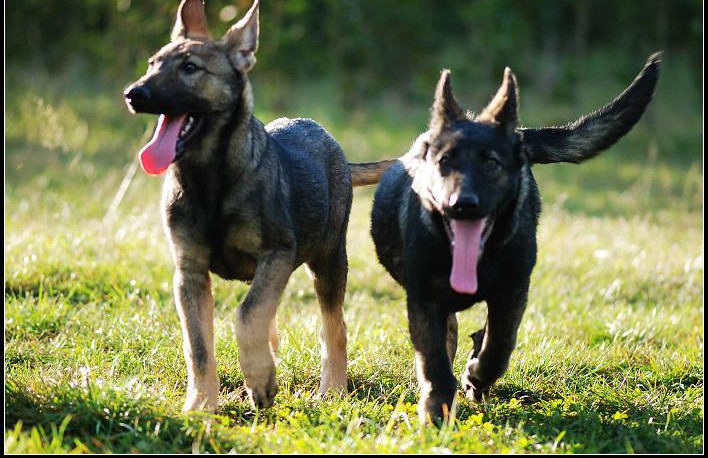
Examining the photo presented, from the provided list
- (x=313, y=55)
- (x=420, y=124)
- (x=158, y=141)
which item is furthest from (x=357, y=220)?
(x=313, y=55)

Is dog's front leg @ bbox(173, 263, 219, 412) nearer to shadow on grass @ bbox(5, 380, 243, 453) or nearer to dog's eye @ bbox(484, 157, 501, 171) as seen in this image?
shadow on grass @ bbox(5, 380, 243, 453)

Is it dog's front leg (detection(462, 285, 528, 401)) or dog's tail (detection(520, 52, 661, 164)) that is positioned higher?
dog's tail (detection(520, 52, 661, 164))

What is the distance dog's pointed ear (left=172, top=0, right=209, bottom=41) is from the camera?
543cm

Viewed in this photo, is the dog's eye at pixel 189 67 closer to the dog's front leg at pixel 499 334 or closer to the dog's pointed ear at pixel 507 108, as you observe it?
the dog's pointed ear at pixel 507 108

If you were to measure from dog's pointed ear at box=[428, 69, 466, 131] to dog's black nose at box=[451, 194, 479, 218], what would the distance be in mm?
640

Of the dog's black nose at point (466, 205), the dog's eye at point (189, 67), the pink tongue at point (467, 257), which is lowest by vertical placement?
the pink tongue at point (467, 257)

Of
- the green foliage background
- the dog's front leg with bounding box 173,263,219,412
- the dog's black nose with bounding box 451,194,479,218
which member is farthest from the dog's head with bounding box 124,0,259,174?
the dog's black nose with bounding box 451,194,479,218

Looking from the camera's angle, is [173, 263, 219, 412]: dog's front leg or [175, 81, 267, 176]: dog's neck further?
[175, 81, 267, 176]: dog's neck

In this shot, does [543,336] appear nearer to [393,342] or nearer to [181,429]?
[393,342]

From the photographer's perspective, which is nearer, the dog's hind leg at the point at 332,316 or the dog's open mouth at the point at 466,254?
the dog's open mouth at the point at 466,254

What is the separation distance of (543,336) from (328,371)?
1.74m

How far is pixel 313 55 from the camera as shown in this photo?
23.6 meters

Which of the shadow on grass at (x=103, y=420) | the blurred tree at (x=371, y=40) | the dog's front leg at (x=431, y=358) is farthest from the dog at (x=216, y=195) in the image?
the blurred tree at (x=371, y=40)

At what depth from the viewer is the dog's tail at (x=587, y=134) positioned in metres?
5.76
